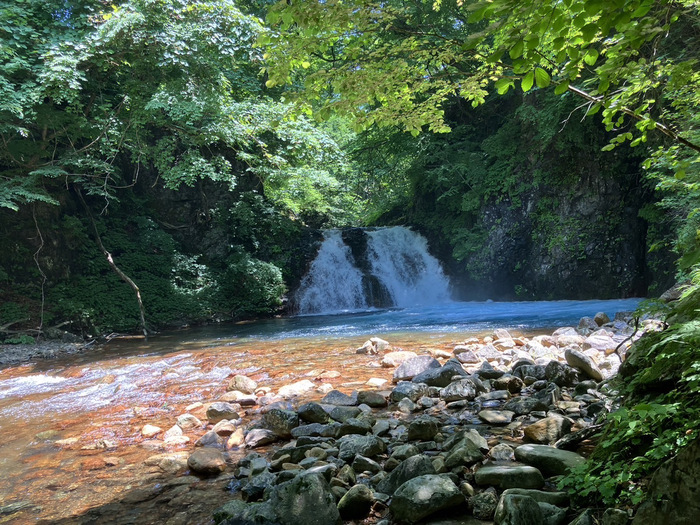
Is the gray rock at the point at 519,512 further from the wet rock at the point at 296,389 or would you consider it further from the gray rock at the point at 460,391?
the wet rock at the point at 296,389

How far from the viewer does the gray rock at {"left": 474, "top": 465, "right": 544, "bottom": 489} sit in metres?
2.30

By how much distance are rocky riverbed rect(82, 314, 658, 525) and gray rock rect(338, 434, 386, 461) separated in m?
0.01

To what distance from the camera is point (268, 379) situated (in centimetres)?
610

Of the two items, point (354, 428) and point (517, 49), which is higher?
point (517, 49)

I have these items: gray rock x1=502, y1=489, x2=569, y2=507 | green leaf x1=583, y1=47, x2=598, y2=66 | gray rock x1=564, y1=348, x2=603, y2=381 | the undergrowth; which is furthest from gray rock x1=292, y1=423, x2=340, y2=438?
green leaf x1=583, y1=47, x2=598, y2=66

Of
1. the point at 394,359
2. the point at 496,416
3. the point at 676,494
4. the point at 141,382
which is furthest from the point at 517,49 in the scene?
the point at 141,382

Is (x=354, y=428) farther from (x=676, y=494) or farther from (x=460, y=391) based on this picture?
(x=676, y=494)

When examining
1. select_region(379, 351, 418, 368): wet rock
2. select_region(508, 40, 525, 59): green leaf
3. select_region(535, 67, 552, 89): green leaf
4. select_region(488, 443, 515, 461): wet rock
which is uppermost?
select_region(508, 40, 525, 59): green leaf

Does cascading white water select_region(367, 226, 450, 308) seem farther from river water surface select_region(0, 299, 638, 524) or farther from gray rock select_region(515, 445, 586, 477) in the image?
gray rock select_region(515, 445, 586, 477)

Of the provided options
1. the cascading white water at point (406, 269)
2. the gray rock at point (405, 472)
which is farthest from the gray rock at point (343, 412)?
the cascading white water at point (406, 269)

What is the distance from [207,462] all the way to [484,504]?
215 centimetres

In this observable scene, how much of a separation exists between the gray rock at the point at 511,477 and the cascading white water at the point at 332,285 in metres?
13.4

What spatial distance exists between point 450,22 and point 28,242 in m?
15.4

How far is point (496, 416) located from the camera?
3584 millimetres
